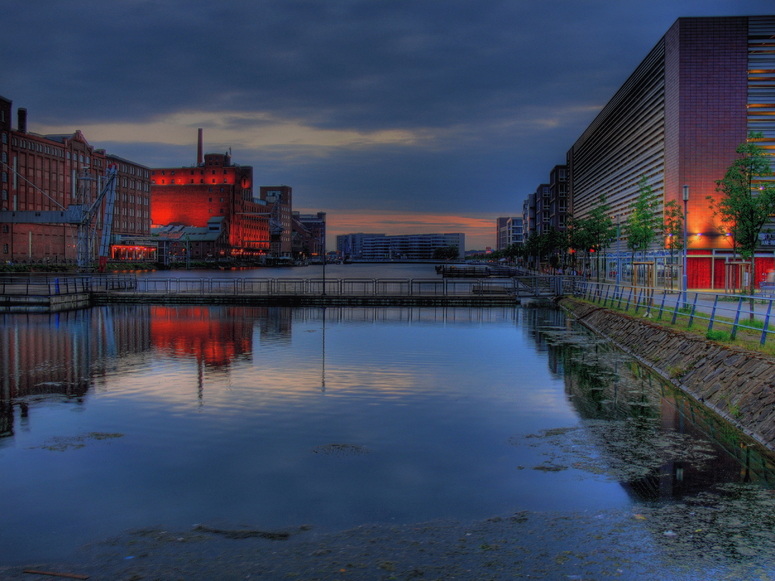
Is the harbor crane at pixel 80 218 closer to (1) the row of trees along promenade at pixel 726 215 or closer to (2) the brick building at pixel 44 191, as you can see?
Answer: (2) the brick building at pixel 44 191

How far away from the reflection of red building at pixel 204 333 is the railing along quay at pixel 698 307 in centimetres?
1549

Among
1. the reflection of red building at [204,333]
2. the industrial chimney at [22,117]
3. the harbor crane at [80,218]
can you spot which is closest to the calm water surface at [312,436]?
the reflection of red building at [204,333]

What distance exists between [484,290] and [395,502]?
48.8m

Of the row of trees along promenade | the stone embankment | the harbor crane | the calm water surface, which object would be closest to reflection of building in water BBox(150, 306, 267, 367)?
the calm water surface

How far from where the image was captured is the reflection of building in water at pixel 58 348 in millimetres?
18000

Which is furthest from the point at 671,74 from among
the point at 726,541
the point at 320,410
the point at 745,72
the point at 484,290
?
the point at 726,541

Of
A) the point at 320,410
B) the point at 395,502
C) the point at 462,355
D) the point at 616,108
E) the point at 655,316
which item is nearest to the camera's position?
the point at 395,502

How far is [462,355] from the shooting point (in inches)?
983

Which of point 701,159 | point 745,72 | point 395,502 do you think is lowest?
point 395,502

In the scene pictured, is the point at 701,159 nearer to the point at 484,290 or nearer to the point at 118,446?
the point at 484,290

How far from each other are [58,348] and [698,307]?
26478 mm

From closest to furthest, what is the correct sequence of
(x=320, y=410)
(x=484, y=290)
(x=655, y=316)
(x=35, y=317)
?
(x=320, y=410) → (x=655, y=316) → (x=35, y=317) → (x=484, y=290)

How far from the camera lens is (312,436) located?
13.1 m

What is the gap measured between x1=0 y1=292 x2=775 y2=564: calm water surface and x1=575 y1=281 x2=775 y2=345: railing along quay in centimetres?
278
